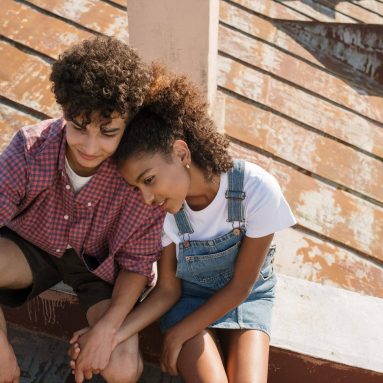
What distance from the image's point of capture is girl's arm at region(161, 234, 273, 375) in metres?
2.04

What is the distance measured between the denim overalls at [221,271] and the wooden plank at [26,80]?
146 cm

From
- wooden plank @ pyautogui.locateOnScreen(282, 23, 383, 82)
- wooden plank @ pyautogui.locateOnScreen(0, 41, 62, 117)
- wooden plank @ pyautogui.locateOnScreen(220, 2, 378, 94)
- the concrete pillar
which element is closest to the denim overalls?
the concrete pillar

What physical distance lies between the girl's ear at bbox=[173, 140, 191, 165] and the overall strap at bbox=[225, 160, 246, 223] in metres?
0.19

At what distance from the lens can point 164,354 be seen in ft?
6.82

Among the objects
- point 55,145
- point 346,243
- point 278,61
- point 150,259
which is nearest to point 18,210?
point 55,145

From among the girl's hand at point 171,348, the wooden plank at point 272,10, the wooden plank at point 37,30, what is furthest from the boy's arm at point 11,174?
the wooden plank at point 272,10

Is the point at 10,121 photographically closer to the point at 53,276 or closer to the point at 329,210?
the point at 53,276

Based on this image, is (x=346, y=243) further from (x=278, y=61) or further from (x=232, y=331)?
(x=278, y=61)

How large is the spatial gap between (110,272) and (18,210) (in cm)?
42

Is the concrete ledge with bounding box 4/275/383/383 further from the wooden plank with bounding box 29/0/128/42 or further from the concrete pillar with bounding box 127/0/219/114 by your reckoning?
the wooden plank with bounding box 29/0/128/42

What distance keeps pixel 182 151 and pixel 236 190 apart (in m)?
0.27

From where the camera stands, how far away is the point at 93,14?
12.8 feet

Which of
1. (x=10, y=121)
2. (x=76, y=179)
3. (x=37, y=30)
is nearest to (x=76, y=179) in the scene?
(x=76, y=179)

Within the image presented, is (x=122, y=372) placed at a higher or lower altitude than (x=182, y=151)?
lower
